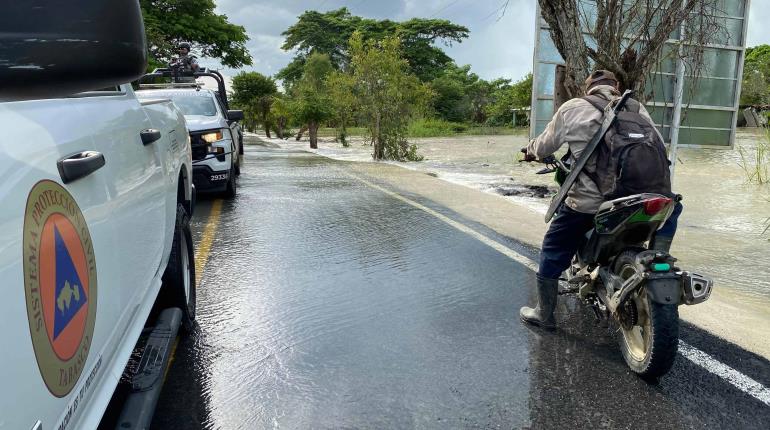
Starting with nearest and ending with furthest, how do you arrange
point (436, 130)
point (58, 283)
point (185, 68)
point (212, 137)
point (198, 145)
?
point (58, 283), point (198, 145), point (212, 137), point (185, 68), point (436, 130)

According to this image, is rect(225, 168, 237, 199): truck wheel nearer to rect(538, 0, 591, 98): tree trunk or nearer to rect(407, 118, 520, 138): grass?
rect(538, 0, 591, 98): tree trunk

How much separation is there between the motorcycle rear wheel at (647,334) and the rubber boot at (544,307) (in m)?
0.51

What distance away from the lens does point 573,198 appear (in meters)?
3.93

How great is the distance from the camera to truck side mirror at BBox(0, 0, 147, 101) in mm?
1209

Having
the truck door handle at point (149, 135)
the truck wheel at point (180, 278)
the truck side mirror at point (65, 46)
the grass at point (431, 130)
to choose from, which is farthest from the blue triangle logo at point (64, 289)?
the grass at point (431, 130)

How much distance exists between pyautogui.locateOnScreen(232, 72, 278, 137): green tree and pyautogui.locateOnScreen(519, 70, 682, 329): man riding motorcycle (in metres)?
36.1

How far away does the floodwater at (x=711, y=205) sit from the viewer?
5948 mm

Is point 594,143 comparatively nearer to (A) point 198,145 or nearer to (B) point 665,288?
(B) point 665,288

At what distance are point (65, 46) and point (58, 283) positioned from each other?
64 centimetres

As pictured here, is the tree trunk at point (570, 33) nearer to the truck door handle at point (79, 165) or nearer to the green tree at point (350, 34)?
the truck door handle at point (79, 165)

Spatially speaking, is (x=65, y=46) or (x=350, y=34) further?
(x=350, y=34)

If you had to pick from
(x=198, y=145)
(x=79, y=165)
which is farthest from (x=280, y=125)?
(x=79, y=165)

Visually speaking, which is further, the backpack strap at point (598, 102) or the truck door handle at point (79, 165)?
the backpack strap at point (598, 102)

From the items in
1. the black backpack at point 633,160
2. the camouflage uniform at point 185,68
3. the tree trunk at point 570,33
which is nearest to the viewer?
the black backpack at point 633,160
